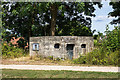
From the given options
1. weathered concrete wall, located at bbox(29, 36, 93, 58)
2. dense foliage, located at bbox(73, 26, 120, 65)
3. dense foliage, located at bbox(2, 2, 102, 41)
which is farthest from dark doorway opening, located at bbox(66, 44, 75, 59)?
dense foliage, located at bbox(2, 2, 102, 41)

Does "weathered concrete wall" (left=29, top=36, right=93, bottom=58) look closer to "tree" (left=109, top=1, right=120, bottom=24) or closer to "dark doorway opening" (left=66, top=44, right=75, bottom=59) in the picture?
"dark doorway opening" (left=66, top=44, right=75, bottom=59)

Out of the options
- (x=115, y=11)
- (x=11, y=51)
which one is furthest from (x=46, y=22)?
(x=115, y=11)

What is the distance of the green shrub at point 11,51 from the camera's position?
1914 centimetres

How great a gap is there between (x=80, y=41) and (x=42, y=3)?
16.6ft

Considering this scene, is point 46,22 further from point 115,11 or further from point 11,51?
point 115,11

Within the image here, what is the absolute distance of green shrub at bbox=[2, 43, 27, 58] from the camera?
19.1 meters

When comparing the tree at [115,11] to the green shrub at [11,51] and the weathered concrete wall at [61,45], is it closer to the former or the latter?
the weathered concrete wall at [61,45]

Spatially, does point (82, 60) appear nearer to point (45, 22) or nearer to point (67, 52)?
point (67, 52)

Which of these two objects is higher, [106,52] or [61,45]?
[61,45]

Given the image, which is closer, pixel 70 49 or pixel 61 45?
pixel 61 45

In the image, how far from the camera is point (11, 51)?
19953 millimetres

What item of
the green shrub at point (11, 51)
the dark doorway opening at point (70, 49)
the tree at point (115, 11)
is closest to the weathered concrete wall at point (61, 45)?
the dark doorway opening at point (70, 49)

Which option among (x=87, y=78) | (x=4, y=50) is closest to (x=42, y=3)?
(x=4, y=50)

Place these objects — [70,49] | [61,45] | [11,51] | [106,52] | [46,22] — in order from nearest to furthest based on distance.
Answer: [106,52] < [61,45] < [70,49] < [11,51] < [46,22]
